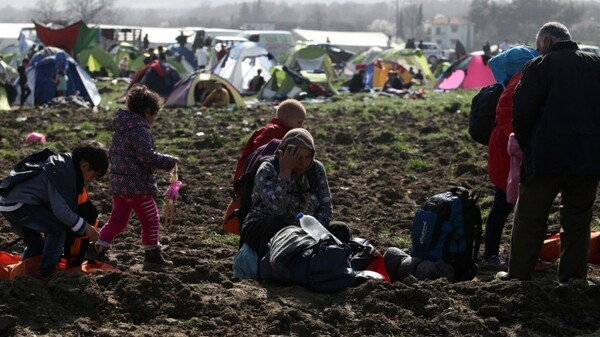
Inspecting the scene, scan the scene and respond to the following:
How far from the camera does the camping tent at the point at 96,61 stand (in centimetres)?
3703

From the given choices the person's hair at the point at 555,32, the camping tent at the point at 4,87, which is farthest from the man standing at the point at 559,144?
the camping tent at the point at 4,87

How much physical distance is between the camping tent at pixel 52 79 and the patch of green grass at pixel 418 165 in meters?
11.8

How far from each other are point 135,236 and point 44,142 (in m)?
6.82

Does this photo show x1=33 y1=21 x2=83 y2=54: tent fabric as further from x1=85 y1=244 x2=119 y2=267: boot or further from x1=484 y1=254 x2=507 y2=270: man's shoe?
x1=484 y1=254 x2=507 y2=270: man's shoe

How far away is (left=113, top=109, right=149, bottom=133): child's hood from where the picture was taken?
25.8 feet

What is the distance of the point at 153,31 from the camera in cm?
8225

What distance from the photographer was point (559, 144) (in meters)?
6.75

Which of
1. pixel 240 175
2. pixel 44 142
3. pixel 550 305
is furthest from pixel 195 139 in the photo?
pixel 550 305

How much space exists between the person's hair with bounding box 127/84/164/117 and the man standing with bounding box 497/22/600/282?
2697mm

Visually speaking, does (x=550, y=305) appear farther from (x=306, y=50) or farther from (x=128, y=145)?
(x=306, y=50)

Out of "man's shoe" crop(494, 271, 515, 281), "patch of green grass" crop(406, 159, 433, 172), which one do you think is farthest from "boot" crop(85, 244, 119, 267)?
"patch of green grass" crop(406, 159, 433, 172)

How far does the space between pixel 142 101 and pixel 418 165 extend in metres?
6.47

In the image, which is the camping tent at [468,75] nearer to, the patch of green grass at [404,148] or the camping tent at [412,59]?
the camping tent at [412,59]

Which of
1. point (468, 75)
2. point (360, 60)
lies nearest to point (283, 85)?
point (468, 75)
